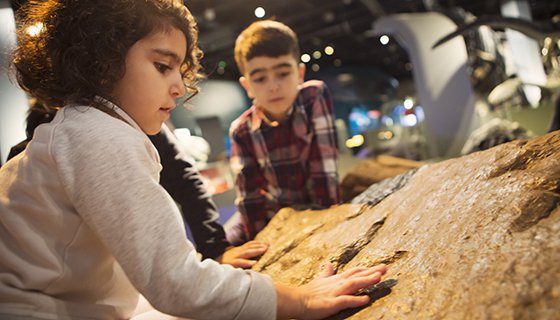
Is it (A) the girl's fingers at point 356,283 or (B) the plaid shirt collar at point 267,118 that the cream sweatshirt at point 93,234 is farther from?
(B) the plaid shirt collar at point 267,118

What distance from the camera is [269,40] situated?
198 cm

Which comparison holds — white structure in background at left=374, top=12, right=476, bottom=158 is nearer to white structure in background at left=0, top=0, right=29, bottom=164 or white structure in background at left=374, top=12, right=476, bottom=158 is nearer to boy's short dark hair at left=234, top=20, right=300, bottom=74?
boy's short dark hair at left=234, top=20, right=300, bottom=74

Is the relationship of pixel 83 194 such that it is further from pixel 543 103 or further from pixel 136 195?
pixel 543 103

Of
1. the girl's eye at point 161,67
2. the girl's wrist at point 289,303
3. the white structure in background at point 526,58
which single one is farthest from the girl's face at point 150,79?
the white structure in background at point 526,58

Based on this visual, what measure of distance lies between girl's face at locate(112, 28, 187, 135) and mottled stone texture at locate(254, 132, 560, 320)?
0.62m

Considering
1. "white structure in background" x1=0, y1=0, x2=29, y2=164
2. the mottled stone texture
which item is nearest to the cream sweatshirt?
the mottled stone texture

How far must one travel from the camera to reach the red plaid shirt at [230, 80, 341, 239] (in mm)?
2066

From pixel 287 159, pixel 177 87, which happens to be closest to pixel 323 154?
pixel 287 159

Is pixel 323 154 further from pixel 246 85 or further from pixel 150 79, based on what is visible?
pixel 150 79

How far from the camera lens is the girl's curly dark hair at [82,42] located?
0.93 meters

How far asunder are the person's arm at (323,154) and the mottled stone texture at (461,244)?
0.54 meters

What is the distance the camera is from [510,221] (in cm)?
85

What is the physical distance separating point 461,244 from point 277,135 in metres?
1.37

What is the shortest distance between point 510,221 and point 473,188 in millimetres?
250
